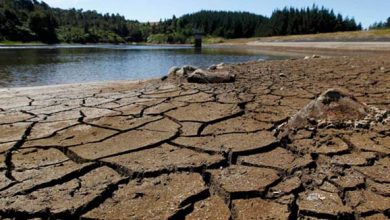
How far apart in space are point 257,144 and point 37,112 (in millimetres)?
3124

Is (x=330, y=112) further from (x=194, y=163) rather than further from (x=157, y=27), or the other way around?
(x=157, y=27)

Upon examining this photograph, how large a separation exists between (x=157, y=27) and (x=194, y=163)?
12436cm

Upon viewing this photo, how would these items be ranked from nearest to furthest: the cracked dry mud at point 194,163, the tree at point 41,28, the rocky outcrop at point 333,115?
the cracked dry mud at point 194,163 < the rocky outcrop at point 333,115 < the tree at point 41,28

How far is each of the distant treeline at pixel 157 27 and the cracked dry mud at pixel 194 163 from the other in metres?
69.8

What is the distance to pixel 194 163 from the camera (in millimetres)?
3000

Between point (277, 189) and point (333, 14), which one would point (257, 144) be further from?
point (333, 14)

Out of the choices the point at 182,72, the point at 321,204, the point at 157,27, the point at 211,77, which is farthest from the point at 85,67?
the point at 157,27

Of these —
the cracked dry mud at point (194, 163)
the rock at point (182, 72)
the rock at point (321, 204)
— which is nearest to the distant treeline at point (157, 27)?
the rock at point (182, 72)

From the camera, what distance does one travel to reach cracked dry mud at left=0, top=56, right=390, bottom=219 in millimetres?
2375

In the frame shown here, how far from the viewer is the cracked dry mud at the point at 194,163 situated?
93.5 inches

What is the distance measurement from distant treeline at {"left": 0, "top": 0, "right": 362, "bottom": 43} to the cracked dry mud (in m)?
69.8

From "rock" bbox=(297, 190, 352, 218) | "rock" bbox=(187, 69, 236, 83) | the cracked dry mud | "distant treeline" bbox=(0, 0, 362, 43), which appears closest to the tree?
"distant treeline" bbox=(0, 0, 362, 43)

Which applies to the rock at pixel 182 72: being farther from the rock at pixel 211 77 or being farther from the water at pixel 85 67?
the water at pixel 85 67

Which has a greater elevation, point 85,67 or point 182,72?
point 182,72
